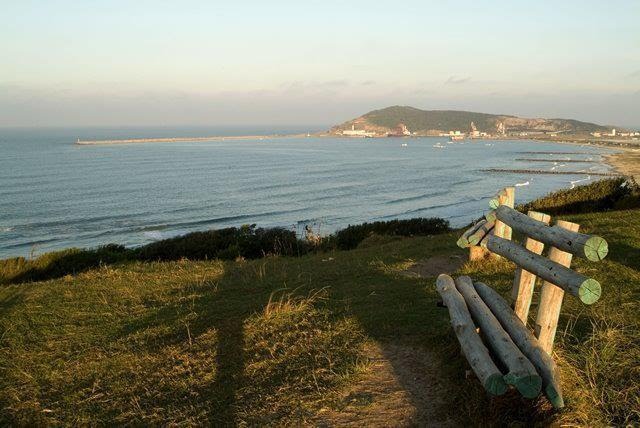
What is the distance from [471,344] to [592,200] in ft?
60.1

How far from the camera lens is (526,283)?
19.0 ft

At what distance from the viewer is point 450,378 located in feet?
18.6

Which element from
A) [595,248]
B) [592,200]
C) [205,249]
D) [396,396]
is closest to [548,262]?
[595,248]

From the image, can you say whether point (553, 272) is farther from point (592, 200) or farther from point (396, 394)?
point (592, 200)

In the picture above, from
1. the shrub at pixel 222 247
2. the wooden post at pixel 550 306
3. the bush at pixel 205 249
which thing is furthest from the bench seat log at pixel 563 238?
the shrub at pixel 222 247

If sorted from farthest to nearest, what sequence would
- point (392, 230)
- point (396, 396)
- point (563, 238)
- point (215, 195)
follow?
point (215, 195), point (392, 230), point (396, 396), point (563, 238)

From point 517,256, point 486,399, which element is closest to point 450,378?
point 486,399

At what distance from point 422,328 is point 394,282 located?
296 cm

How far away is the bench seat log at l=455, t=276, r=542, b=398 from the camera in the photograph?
4359 millimetres

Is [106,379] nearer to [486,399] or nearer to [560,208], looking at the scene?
[486,399]

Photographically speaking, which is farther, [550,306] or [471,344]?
[471,344]

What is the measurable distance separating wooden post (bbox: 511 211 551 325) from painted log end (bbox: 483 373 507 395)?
150 centimetres

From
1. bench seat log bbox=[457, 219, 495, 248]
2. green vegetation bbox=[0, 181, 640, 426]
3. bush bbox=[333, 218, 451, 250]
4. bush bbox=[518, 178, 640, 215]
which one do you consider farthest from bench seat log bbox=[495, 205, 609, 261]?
bush bbox=[518, 178, 640, 215]

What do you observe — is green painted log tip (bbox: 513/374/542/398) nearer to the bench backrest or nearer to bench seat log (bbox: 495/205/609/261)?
the bench backrest
